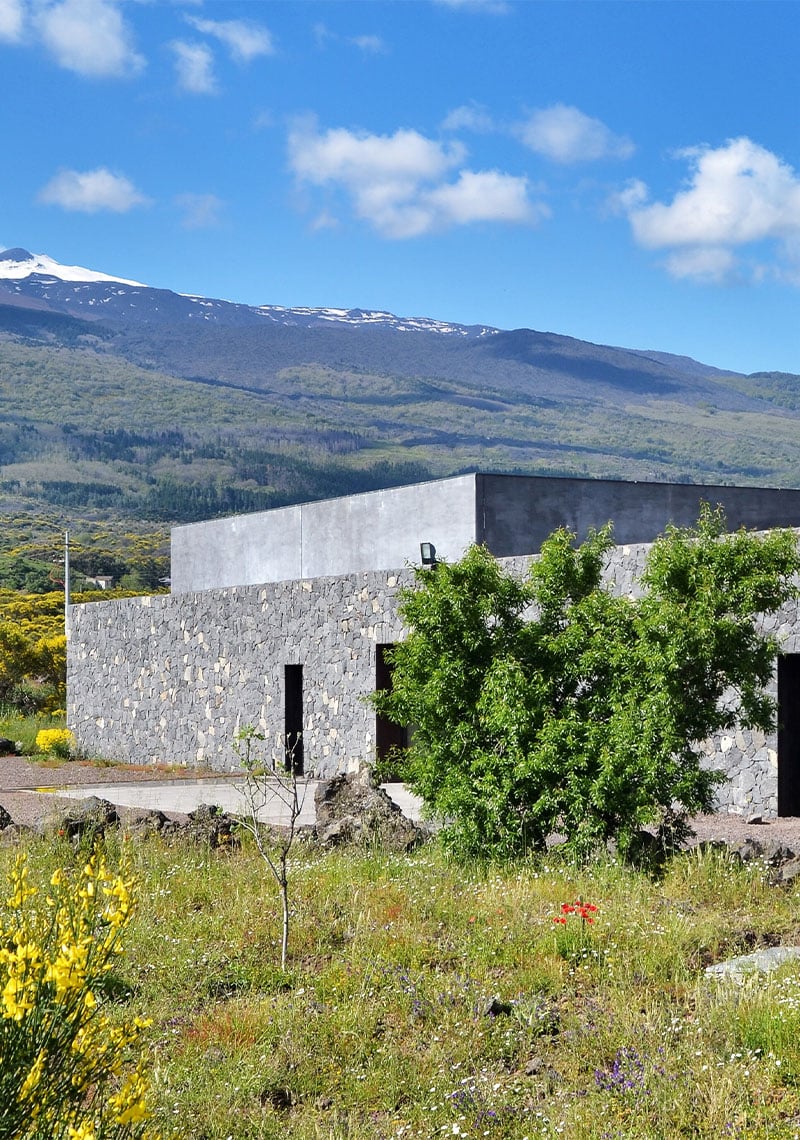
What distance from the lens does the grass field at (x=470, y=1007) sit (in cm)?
481

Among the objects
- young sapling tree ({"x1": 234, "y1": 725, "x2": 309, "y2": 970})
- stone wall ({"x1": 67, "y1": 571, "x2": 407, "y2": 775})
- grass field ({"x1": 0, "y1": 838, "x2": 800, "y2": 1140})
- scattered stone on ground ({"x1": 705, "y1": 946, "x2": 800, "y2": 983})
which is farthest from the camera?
stone wall ({"x1": 67, "y1": 571, "x2": 407, "y2": 775})

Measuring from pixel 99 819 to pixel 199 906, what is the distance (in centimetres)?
273

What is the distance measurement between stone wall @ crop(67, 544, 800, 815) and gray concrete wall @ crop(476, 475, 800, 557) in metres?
1.95

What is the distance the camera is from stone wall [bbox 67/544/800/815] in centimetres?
1464

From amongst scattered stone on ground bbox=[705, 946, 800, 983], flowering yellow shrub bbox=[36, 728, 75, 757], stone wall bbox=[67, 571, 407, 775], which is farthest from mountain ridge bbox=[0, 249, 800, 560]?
scattered stone on ground bbox=[705, 946, 800, 983]

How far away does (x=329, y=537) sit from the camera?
22453mm

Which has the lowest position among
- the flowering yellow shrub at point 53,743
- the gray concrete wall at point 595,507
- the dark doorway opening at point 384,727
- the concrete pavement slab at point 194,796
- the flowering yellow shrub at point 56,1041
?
the flowering yellow shrub at point 53,743

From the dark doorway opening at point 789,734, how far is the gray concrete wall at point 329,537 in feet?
20.1

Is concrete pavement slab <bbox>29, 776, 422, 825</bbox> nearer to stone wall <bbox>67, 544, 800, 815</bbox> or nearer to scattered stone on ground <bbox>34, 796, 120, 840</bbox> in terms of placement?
stone wall <bbox>67, 544, 800, 815</bbox>

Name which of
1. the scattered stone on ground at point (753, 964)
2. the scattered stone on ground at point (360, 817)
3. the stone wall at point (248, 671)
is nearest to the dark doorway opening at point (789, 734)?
the stone wall at point (248, 671)

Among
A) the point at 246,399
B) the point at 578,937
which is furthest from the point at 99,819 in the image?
the point at 246,399

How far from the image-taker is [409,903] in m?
7.73

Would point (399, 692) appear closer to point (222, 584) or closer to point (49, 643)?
point (222, 584)

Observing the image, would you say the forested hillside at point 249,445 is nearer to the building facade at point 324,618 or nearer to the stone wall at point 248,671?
the stone wall at point 248,671
